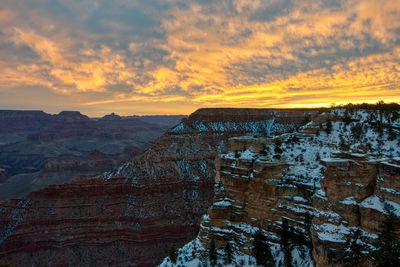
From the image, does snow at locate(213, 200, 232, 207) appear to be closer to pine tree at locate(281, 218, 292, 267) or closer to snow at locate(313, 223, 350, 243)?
pine tree at locate(281, 218, 292, 267)

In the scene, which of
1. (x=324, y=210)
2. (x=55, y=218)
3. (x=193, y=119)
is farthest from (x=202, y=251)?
(x=193, y=119)

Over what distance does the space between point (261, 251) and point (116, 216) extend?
1288 inches

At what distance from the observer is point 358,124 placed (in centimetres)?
2183

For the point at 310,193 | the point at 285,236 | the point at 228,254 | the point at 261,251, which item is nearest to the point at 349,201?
the point at 310,193

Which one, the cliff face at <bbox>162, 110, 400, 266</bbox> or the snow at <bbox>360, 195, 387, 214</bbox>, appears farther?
the cliff face at <bbox>162, 110, 400, 266</bbox>

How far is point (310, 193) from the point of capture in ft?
54.7

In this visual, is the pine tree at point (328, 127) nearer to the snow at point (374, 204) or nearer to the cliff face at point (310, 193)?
the cliff face at point (310, 193)

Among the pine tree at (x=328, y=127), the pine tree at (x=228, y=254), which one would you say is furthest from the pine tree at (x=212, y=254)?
the pine tree at (x=328, y=127)

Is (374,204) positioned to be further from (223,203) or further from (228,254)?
(228,254)

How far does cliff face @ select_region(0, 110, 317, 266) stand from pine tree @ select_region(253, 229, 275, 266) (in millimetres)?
25925

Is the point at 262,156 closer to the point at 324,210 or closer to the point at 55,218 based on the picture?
the point at 324,210

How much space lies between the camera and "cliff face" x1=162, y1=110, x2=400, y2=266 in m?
12.8

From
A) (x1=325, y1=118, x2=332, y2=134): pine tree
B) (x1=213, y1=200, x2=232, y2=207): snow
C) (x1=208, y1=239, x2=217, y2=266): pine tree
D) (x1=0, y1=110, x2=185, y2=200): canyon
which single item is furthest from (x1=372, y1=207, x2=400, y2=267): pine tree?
(x1=0, y1=110, x2=185, y2=200): canyon

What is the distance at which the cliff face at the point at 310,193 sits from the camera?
503 inches
